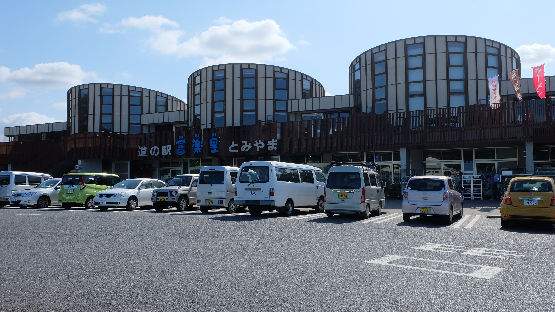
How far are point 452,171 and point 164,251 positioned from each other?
25.2 m

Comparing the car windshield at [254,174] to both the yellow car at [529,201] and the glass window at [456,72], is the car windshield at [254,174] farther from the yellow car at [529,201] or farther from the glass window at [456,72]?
the glass window at [456,72]

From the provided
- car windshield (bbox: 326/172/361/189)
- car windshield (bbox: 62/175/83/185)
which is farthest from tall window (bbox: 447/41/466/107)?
car windshield (bbox: 62/175/83/185)

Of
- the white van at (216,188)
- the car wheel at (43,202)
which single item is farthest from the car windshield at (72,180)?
the white van at (216,188)

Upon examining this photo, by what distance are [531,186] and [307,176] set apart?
809 cm

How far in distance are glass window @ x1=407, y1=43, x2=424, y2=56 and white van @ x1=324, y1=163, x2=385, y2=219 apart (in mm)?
20084

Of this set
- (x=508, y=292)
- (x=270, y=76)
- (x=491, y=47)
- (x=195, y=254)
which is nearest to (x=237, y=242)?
(x=195, y=254)

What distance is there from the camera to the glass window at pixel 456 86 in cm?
3266

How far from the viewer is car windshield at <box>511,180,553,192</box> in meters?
12.9

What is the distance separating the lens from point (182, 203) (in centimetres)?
2009

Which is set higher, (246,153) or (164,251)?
(246,153)

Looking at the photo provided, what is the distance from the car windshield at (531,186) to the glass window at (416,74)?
21078 millimetres

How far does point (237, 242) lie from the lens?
9.97m

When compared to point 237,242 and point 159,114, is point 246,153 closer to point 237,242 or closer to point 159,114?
point 159,114

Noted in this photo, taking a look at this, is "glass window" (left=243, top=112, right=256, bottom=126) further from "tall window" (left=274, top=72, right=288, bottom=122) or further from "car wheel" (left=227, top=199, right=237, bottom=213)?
"car wheel" (left=227, top=199, right=237, bottom=213)
